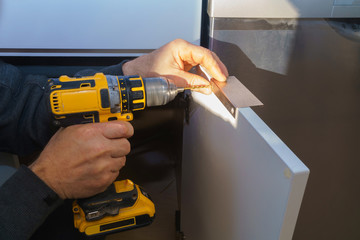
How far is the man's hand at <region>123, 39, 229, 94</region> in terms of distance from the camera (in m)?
0.63

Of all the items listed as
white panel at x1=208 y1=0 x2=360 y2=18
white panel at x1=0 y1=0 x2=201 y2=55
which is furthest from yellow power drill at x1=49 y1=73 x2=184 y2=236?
white panel at x1=0 y1=0 x2=201 y2=55

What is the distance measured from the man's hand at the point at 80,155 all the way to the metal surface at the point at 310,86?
367 millimetres

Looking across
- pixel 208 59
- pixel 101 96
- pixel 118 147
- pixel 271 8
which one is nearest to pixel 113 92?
pixel 101 96

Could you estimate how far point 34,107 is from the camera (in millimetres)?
792

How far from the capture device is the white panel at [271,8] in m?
0.67

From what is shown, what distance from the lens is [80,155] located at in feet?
1.91

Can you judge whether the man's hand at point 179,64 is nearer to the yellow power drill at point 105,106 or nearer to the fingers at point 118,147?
the yellow power drill at point 105,106

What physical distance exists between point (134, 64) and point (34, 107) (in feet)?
1.04

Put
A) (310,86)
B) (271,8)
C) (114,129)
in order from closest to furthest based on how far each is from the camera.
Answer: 1. (114,129)
2. (271,8)
3. (310,86)

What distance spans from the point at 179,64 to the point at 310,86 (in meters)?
0.39

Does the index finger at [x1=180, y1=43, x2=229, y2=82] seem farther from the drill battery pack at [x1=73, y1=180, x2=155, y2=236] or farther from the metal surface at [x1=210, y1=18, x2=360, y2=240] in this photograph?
the drill battery pack at [x1=73, y1=180, x2=155, y2=236]

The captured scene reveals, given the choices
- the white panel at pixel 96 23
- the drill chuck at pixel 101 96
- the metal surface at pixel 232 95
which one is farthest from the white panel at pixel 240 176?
the white panel at pixel 96 23

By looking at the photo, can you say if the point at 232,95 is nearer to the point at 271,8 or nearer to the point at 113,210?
the point at 271,8

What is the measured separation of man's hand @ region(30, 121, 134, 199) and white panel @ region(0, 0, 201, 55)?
0.45 metres
